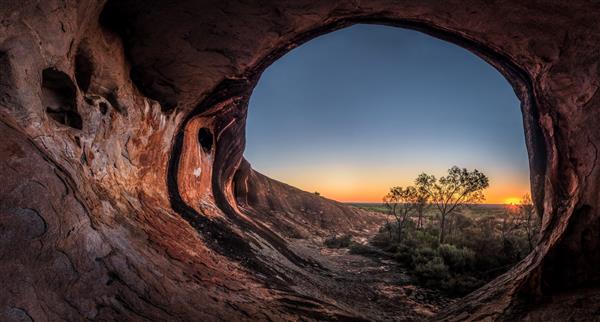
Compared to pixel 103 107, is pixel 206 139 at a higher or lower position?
higher

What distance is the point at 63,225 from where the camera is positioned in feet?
10.5

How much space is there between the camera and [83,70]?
6363 mm

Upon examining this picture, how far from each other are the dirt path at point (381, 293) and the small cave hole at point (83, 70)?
8.53m

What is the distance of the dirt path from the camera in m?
7.46

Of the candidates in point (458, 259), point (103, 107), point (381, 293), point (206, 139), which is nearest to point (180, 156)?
point (206, 139)

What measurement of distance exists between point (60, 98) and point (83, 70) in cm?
141

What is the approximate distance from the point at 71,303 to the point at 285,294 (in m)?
3.94

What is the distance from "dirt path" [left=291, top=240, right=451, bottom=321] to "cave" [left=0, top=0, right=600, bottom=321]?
950 millimetres

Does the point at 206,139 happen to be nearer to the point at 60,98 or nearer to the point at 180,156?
the point at 180,156

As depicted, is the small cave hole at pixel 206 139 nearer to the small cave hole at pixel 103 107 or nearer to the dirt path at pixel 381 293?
the small cave hole at pixel 103 107

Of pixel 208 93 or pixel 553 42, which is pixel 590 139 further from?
pixel 208 93

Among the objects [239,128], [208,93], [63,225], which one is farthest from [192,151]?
[63,225]

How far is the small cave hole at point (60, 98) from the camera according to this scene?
16.4 ft

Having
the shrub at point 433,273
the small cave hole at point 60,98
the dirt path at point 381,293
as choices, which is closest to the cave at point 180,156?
the small cave hole at point 60,98
